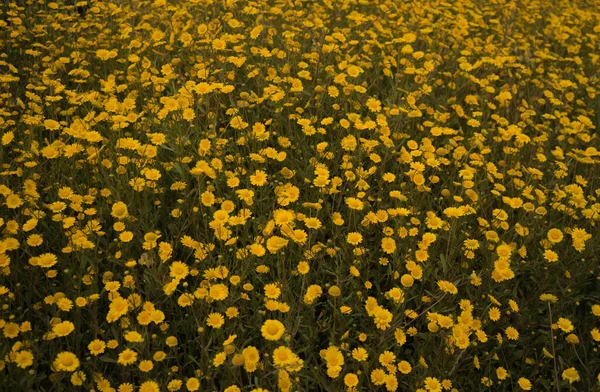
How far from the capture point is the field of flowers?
6.29 ft

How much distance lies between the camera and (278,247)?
6.72ft

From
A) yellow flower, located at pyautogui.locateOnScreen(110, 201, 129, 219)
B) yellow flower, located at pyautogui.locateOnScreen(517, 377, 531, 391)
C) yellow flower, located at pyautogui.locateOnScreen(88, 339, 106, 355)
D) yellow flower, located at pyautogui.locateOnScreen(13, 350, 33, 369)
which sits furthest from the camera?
yellow flower, located at pyautogui.locateOnScreen(110, 201, 129, 219)

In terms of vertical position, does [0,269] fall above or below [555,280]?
above

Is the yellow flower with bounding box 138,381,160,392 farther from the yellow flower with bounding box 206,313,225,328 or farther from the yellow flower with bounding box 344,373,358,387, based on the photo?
the yellow flower with bounding box 344,373,358,387

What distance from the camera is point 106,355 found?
1852 millimetres

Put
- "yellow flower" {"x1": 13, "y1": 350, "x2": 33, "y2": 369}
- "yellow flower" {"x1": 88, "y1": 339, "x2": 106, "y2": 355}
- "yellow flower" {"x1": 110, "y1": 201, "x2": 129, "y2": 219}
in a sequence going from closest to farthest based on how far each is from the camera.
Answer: "yellow flower" {"x1": 13, "y1": 350, "x2": 33, "y2": 369} → "yellow flower" {"x1": 88, "y1": 339, "x2": 106, "y2": 355} → "yellow flower" {"x1": 110, "y1": 201, "x2": 129, "y2": 219}

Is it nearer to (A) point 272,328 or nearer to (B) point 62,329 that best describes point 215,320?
(A) point 272,328

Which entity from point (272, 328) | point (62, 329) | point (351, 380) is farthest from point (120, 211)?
point (351, 380)

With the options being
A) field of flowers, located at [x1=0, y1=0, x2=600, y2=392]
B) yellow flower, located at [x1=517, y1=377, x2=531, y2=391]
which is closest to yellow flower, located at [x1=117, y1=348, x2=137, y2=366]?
field of flowers, located at [x1=0, y1=0, x2=600, y2=392]

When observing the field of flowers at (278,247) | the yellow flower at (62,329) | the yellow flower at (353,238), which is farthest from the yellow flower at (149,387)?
the yellow flower at (353,238)

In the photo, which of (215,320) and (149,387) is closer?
(149,387)

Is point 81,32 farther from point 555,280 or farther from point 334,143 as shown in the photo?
point 555,280

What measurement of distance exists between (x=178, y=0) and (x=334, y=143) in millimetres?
2400

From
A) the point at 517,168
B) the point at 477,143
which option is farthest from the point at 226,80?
the point at 517,168
